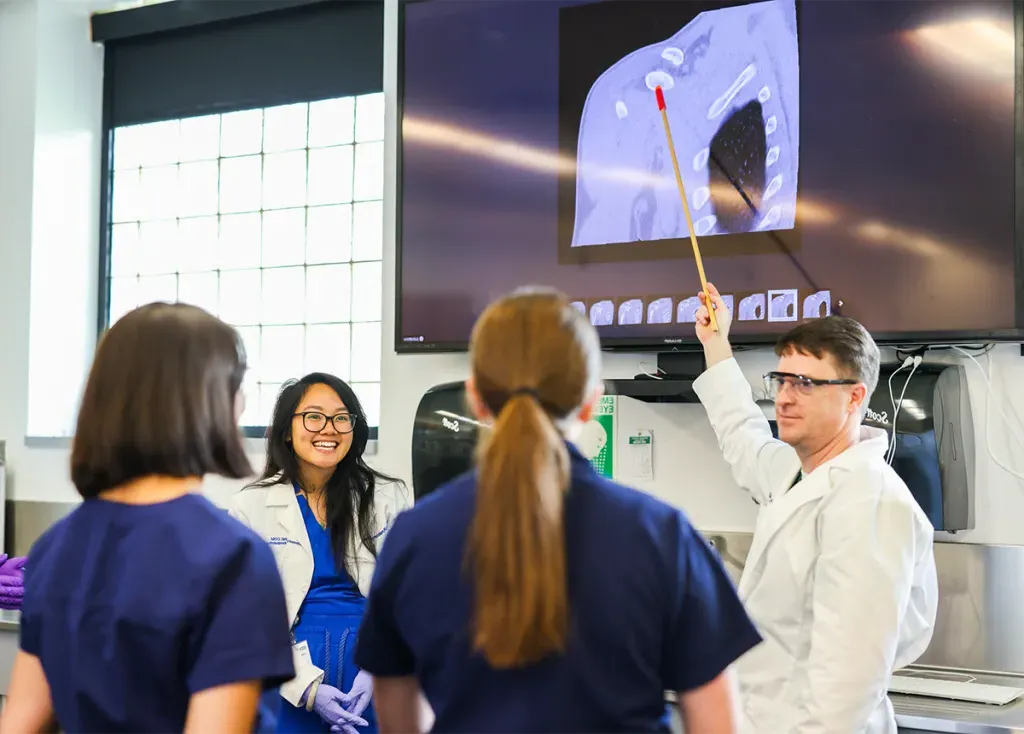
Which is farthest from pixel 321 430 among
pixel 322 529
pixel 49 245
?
pixel 49 245

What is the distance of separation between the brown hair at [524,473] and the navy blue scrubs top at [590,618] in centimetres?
4

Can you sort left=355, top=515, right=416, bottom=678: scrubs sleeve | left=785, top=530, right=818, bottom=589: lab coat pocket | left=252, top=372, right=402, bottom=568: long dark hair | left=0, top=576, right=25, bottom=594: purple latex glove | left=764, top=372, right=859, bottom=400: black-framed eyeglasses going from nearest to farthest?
left=355, top=515, right=416, bottom=678: scrubs sleeve < left=785, top=530, right=818, bottom=589: lab coat pocket < left=764, top=372, right=859, bottom=400: black-framed eyeglasses < left=252, top=372, right=402, bottom=568: long dark hair < left=0, top=576, right=25, bottom=594: purple latex glove

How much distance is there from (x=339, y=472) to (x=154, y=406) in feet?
4.36

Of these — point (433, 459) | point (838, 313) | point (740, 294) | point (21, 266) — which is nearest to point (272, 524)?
point (433, 459)

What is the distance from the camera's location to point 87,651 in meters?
1.22

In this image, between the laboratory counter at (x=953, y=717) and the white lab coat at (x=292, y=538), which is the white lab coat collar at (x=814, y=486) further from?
the white lab coat at (x=292, y=538)

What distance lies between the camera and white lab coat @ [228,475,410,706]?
2379mm

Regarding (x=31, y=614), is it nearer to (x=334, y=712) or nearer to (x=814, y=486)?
(x=334, y=712)

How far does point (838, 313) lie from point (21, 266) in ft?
9.69

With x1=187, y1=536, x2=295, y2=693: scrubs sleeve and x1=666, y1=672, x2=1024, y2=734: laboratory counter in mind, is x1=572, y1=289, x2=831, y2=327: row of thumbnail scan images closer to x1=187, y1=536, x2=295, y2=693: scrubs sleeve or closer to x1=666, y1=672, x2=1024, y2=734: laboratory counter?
x1=666, y1=672, x2=1024, y2=734: laboratory counter

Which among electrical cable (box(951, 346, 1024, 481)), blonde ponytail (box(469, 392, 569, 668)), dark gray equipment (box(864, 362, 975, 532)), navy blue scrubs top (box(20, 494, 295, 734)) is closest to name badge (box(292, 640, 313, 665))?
navy blue scrubs top (box(20, 494, 295, 734))

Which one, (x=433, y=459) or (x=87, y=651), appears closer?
(x=87, y=651)

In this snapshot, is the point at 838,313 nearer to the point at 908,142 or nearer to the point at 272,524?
the point at 908,142

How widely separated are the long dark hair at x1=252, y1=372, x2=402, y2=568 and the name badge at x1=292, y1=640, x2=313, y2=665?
0.24 metres
